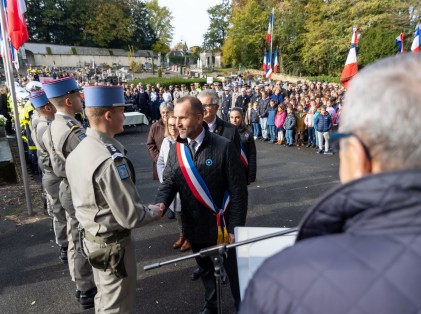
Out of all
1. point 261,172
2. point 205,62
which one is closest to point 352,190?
point 261,172

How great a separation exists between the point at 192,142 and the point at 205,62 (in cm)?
6569

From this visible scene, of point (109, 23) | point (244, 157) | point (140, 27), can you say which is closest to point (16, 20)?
point (244, 157)

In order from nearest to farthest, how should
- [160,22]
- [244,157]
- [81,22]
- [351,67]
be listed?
[244,157]
[351,67]
[81,22]
[160,22]

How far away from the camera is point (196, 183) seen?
2.84 m

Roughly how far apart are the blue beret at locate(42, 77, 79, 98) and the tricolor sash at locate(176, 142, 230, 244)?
70.4 inches

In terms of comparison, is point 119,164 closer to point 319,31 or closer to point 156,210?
point 156,210

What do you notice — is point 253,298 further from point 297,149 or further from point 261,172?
point 297,149

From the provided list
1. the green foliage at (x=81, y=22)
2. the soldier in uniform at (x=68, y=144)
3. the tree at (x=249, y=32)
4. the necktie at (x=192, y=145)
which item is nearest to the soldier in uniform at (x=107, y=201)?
the necktie at (x=192, y=145)

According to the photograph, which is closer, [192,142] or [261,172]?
[192,142]

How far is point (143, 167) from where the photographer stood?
8.82 metres

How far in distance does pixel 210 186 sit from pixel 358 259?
7.12 ft

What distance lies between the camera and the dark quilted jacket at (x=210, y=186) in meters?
2.82

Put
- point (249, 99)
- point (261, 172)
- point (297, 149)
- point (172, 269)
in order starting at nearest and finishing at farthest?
point (172, 269) < point (261, 172) < point (297, 149) < point (249, 99)

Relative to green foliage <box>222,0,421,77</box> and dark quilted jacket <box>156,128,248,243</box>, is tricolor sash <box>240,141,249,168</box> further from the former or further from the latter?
green foliage <box>222,0,421,77</box>
